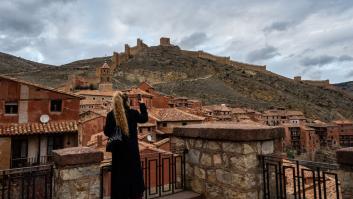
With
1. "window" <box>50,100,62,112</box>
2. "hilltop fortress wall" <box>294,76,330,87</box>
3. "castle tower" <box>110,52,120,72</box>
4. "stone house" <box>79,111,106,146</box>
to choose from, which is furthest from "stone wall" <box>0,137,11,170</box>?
"hilltop fortress wall" <box>294,76,330,87</box>

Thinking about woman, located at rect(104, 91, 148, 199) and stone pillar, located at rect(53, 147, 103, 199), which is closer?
woman, located at rect(104, 91, 148, 199)

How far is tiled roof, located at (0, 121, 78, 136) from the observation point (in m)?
19.5

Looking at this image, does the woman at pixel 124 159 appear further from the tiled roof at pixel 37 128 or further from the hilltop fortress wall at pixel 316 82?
the hilltop fortress wall at pixel 316 82

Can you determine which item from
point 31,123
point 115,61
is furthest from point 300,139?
point 115,61

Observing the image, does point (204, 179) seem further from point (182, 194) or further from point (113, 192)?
point (113, 192)

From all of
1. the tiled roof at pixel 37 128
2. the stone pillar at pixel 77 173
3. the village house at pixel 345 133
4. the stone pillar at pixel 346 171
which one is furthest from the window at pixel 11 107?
the village house at pixel 345 133

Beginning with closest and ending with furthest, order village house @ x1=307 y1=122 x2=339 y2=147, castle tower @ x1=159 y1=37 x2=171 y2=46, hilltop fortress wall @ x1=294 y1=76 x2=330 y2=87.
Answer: village house @ x1=307 y1=122 x2=339 y2=147 < castle tower @ x1=159 y1=37 x2=171 y2=46 < hilltop fortress wall @ x1=294 y1=76 x2=330 y2=87

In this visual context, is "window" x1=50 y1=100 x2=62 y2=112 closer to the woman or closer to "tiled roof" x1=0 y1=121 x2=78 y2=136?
"tiled roof" x1=0 y1=121 x2=78 y2=136

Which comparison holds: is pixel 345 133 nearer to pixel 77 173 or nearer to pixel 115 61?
pixel 115 61

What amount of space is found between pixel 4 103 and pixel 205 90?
207 ft

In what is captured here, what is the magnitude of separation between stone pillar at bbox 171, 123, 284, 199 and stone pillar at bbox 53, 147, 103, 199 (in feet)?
5.91

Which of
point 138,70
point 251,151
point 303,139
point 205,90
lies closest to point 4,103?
point 251,151

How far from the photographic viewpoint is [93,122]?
25.4 m

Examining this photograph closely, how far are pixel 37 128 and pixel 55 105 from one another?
8.51ft
